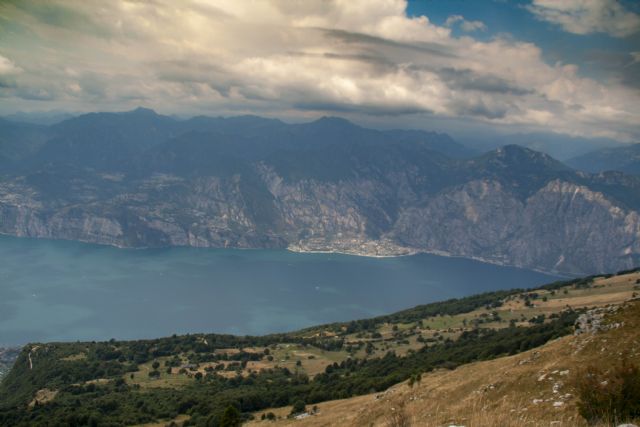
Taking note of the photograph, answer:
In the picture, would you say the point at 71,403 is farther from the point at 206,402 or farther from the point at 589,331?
the point at 589,331

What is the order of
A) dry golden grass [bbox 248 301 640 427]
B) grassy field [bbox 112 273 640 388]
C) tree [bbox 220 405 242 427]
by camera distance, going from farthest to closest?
grassy field [bbox 112 273 640 388]
tree [bbox 220 405 242 427]
dry golden grass [bbox 248 301 640 427]

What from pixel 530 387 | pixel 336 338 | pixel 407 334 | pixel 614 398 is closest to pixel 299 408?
pixel 530 387

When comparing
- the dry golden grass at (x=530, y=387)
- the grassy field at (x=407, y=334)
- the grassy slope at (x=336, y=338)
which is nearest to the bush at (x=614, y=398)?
the dry golden grass at (x=530, y=387)

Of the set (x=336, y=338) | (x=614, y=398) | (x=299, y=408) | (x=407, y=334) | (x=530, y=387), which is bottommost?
(x=336, y=338)

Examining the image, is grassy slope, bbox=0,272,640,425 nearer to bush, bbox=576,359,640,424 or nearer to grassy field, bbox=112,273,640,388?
grassy field, bbox=112,273,640,388

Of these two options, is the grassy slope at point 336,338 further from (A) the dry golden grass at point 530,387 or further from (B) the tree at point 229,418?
(A) the dry golden grass at point 530,387

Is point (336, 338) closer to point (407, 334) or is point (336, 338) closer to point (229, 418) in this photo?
point (407, 334)

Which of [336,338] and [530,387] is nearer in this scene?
[530,387]

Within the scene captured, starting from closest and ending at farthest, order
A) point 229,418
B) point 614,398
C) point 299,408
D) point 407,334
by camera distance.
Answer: point 614,398
point 229,418
point 299,408
point 407,334

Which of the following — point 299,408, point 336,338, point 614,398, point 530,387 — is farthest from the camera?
point 336,338

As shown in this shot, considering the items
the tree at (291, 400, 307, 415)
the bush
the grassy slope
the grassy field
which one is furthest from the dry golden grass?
the grassy slope

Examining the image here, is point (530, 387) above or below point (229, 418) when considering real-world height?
above

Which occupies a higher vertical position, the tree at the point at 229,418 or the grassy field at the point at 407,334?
the tree at the point at 229,418

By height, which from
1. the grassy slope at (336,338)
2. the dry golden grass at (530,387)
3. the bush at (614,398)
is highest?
the bush at (614,398)
